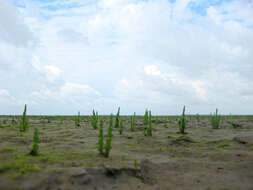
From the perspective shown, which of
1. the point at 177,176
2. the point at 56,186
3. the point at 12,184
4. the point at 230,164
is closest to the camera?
the point at 12,184

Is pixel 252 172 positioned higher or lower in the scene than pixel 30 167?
lower

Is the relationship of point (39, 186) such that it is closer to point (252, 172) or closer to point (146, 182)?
point (146, 182)

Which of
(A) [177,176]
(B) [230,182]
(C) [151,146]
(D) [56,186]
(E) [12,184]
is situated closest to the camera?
(E) [12,184]

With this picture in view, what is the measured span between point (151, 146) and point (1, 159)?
8.95ft

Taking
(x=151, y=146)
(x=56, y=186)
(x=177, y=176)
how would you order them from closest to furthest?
(x=56, y=186)
(x=177, y=176)
(x=151, y=146)

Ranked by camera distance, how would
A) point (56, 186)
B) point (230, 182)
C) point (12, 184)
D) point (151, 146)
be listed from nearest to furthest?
point (12, 184), point (56, 186), point (230, 182), point (151, 146)

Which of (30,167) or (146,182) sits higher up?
(30,167)

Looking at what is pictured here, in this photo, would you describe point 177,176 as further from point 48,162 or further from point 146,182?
point 48,162

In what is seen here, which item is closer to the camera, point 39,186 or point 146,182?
point 39,186

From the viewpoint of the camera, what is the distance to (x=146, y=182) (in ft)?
8.31

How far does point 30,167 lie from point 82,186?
594 mm

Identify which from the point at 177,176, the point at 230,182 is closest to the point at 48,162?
the point at 177,176

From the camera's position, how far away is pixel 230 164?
10.2 feet

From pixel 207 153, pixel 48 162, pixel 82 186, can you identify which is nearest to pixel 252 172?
pixel 207 153
